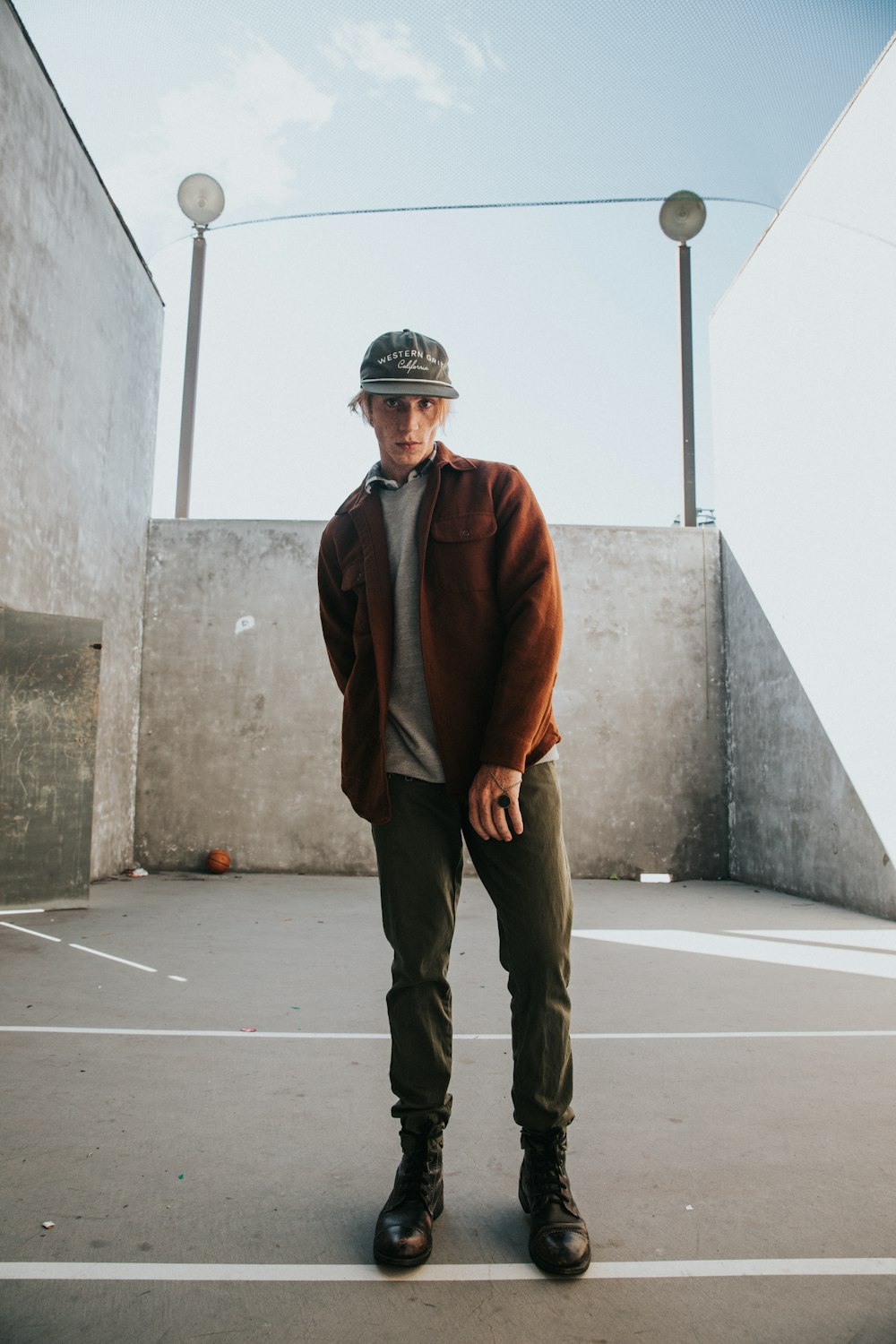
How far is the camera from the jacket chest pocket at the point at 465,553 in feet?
4.92

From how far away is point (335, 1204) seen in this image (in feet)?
4.92

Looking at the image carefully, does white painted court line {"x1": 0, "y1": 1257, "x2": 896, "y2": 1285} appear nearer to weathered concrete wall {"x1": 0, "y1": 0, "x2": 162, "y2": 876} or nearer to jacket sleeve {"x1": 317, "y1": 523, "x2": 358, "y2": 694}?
jacket sleeve {"x1": 317, "y1": 523, "x2": 358, "y2": 694}

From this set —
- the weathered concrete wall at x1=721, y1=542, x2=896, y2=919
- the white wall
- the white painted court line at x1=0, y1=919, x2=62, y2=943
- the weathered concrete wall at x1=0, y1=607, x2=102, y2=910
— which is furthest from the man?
the weathered concrete wall at x1=721, y1=542, x2=896, y2=919

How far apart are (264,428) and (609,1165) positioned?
726 cm

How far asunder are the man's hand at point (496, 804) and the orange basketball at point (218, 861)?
5.76 meters

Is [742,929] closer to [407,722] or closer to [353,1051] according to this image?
[353,1051]

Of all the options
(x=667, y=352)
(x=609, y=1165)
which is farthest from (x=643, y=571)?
(x=609, y=1165)

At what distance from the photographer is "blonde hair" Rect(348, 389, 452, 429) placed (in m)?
1.61

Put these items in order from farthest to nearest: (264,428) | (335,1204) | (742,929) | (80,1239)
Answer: (264,428), (742,929), (335,1204), (80,1239)

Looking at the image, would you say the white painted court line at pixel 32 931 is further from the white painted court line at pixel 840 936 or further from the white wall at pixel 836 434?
the white wall at pixel 836 434

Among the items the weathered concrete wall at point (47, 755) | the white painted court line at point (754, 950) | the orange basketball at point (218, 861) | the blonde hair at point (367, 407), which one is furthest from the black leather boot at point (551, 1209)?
the orange basketball at point (218, 861)

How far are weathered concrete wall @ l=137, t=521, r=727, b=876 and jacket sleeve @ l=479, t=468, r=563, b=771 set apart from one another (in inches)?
220

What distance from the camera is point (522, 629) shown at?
1449mm

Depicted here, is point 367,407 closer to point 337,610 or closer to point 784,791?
point 337,610
